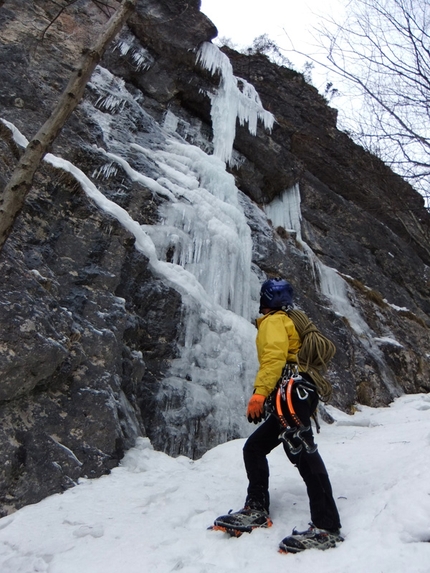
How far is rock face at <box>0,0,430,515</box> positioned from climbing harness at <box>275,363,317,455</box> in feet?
5.88

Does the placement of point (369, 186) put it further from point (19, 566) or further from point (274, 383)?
point (19, 566)

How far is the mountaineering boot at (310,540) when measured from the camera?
2.34m

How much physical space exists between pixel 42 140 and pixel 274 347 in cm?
174

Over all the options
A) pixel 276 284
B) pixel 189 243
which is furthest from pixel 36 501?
pixel 189 243

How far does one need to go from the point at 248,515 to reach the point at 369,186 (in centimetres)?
1371

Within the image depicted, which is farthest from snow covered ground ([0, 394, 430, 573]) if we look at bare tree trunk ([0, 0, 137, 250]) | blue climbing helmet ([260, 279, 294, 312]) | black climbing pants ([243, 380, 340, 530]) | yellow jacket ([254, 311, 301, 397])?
bare tree trunk ([0, 0, 137, 250])

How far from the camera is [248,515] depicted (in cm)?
271

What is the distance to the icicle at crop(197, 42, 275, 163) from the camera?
12.7 meters

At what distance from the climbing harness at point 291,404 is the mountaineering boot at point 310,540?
0.39m

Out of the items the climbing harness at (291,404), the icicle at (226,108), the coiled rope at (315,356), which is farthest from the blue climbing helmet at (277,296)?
the icicle at (226,108)

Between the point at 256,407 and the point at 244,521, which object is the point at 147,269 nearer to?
the point at 256,407

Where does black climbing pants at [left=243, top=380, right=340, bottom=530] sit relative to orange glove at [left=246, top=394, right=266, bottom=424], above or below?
below

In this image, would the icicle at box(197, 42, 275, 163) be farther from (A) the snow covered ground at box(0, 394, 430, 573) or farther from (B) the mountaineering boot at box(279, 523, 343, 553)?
(B) the mountaineering boot at box(279, 523, 343, 553)

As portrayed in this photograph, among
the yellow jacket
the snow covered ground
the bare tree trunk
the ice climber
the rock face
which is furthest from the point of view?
the rock face
